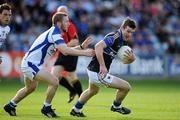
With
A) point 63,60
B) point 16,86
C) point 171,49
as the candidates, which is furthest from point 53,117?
point 171,49

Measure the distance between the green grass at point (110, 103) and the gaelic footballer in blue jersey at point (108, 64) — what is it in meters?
0.41

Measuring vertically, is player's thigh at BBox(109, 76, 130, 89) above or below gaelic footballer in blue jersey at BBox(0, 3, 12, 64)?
below

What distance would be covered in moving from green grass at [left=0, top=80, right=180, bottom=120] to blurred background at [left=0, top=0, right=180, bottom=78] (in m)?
2.27

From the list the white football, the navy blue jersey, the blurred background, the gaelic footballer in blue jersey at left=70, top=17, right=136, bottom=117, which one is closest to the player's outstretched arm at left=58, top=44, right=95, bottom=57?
the gaelic footballer in blue jersey at left=70, top=17, right=136, bottom=117

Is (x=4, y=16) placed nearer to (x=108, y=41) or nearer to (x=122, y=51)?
(x=108, y=41)

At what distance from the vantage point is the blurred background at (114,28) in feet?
88.1

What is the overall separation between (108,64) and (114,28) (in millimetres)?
15127

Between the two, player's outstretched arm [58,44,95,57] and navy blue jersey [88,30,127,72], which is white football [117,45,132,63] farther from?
player's outstretched arm [58,44,95,57]

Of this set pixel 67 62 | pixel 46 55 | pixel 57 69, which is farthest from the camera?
pixel 67 62

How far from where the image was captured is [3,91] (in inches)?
826

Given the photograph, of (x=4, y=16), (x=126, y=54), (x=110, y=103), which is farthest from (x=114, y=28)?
(x=126, y=54)

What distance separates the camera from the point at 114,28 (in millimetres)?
28875

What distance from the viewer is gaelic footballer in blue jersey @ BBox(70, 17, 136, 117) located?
1327cm

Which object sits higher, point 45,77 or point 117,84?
point 45,77
